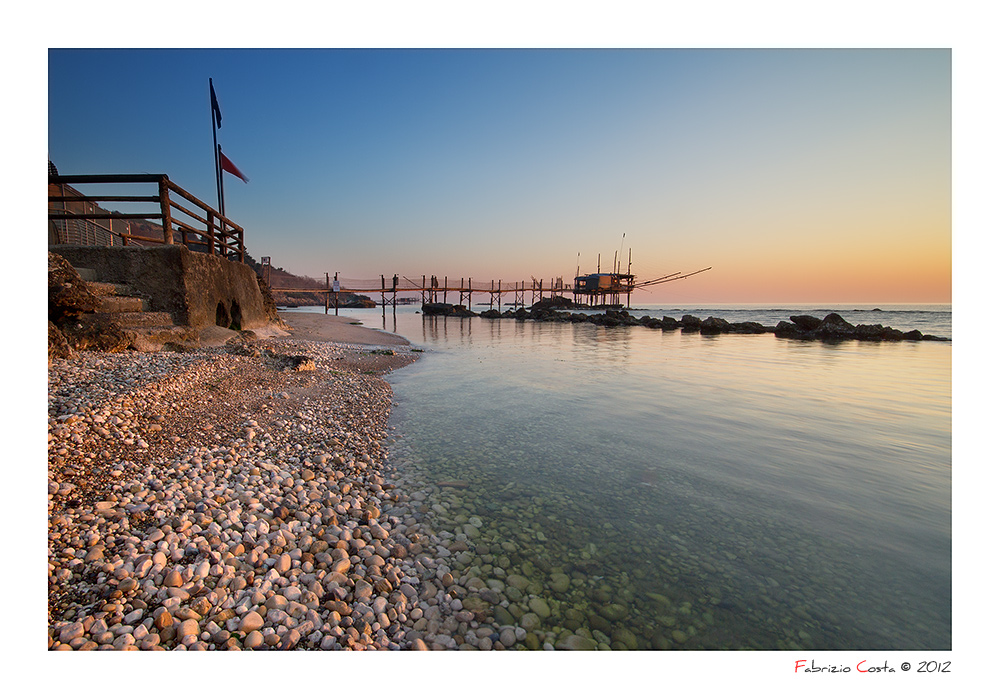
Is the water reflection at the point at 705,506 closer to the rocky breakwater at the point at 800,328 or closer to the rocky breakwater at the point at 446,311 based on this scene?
the rocky breakwater at the point at 800,328

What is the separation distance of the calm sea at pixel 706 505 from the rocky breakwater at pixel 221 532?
63 cm

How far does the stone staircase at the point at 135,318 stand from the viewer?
743cm

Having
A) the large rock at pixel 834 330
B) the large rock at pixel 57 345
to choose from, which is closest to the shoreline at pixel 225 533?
the large rock at pixel 57 345

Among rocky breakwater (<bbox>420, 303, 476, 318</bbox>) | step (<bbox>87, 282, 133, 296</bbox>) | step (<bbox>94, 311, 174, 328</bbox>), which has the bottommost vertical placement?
step (<bbox>94, 311, 174, 328</bbox>)

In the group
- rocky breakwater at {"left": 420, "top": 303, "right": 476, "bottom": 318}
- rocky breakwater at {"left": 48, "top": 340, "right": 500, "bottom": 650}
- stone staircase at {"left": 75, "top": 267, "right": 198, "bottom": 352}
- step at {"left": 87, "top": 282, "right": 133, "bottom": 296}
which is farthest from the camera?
rocky breakwater at {"left": 420, "top": 303, "right": 476, "bottom": 318}

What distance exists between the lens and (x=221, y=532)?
2963 mm

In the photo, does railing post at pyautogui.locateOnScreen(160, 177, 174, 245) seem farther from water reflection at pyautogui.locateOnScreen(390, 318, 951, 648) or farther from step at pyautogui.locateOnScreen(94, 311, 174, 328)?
water reflection at pyautogui.locateOnScreen(390, 318, 951, 648)

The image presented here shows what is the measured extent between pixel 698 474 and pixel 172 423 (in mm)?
6626

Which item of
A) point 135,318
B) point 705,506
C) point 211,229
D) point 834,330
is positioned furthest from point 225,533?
point 834,330

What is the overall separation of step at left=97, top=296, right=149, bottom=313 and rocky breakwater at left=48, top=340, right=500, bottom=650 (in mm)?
2667

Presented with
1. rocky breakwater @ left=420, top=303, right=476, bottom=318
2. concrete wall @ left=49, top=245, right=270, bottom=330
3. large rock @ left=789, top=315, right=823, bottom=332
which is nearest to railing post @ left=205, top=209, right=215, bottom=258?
concrete wall @ left=49, top=245, right=270, bottom=330

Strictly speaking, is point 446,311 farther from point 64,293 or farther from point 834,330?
point 64,293

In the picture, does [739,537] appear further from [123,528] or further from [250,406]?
[250,406]

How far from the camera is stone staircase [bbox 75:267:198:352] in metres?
7.43
